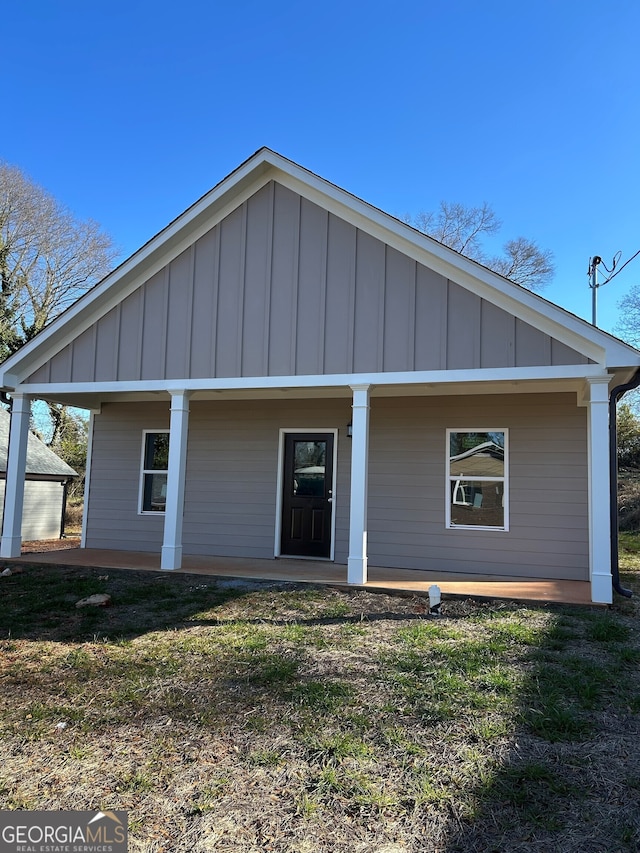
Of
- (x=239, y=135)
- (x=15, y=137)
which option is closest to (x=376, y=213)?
(x=239, y=135)

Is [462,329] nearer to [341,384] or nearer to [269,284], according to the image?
[341,384]

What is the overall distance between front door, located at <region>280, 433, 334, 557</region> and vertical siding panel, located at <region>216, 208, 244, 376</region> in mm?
2047

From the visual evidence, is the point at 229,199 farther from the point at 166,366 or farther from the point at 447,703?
the point at 447,703

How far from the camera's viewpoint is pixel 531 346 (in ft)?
21.0

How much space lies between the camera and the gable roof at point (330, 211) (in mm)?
6164

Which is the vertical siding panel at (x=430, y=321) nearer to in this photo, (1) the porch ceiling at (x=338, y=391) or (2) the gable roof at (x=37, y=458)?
(1) the porch ceiling at (x=338, y=391)

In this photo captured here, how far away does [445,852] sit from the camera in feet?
6.94

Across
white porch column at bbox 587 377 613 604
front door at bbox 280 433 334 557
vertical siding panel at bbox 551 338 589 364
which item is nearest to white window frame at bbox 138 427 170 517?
front door at bbox 280 433 334 557

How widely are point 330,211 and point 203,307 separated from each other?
7.04ft

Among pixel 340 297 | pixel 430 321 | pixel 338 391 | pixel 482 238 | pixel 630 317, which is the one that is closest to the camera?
pixel 430 321

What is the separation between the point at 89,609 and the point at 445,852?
4605 millimetres

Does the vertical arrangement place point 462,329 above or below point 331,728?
above

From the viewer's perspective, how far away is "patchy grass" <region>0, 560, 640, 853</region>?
7.47 feet

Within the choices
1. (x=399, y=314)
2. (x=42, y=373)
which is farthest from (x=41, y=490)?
(x=399, y=314)
